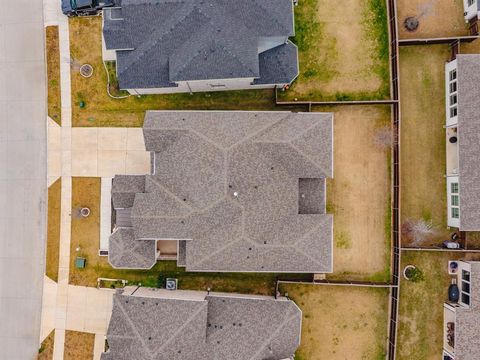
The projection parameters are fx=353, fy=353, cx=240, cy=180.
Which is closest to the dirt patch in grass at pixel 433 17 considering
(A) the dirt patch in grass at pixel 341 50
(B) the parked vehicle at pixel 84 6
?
(A) the dirt patch in grass at pixel 341 50

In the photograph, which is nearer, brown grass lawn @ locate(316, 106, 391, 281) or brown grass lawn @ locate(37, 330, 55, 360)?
brown grass lawn @ locate(316, 106, 391, 281)

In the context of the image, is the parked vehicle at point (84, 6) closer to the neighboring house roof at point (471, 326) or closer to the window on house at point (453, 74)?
the window on house at point (453, 74)

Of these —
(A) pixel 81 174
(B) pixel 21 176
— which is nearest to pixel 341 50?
(A) pixel 81 174

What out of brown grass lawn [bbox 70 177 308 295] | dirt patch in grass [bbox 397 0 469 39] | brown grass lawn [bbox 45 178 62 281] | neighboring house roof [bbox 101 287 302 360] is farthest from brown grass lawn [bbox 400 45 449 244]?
brown grass lawn [bbox 45 178 62 281]

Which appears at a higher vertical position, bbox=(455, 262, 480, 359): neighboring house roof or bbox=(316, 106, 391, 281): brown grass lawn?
bbox=(316, 106, 391, 281): brown grass lawn

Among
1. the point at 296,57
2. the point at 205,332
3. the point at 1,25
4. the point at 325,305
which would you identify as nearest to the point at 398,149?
the point at 296,57

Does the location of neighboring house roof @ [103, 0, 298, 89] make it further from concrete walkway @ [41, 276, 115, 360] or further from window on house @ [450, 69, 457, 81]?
Answer: concrete walkway @ [41, 276, 115, 360]

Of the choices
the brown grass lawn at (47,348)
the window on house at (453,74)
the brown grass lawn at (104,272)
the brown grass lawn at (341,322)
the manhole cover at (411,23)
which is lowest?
the brown grass lawn at (47,348)
